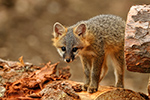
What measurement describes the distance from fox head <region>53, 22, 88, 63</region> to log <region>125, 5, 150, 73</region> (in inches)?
38.3

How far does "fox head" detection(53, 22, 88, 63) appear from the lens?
3.23 m

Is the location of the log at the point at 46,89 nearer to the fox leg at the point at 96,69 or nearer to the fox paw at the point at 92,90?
the fox paw at the point at 92,90

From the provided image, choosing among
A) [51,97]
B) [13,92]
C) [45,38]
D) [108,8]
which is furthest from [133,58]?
[45,38]

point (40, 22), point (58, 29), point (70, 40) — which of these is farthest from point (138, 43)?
point (40, 22)

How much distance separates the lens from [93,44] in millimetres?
3541

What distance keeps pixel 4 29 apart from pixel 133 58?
472 cm

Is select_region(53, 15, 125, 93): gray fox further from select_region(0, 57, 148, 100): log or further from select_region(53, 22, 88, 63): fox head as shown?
select_region(0, 57, 148, 100): log

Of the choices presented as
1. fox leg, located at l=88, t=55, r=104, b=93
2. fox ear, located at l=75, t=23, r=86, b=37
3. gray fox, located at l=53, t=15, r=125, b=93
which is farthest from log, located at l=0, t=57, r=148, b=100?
fox ear, located at l=75, t=23, r=86, b=37

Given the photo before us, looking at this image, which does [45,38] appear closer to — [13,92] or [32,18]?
[32,18]

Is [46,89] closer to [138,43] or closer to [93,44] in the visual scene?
[93,44]

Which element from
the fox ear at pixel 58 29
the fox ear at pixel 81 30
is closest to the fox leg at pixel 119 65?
the fox ear at pixel 81 30

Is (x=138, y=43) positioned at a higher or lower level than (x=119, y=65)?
higher

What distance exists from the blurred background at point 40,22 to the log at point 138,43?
3.74 meters

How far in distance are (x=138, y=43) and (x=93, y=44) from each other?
4.04 feet
